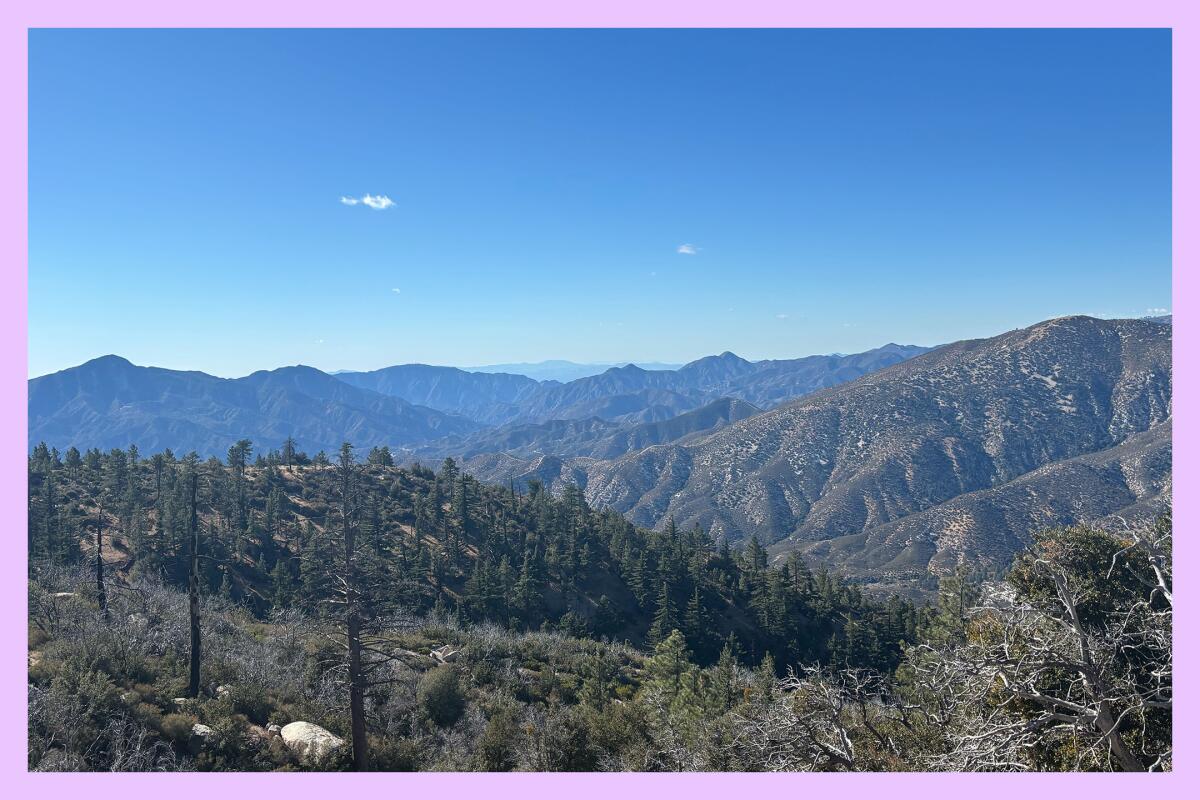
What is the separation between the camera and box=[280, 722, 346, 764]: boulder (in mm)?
12867

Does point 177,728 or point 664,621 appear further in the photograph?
point 664,621

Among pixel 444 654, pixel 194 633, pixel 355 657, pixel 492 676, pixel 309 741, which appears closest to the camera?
pixel 355 657

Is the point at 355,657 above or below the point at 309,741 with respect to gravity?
above

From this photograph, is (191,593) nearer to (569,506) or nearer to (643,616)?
(643,616)

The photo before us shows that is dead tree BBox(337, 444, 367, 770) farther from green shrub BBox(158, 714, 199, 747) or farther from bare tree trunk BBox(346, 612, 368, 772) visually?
green shrub BBox(158, 714, 199, 747)

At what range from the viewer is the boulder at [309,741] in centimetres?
1287

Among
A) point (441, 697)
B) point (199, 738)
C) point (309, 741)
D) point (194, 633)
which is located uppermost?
point (194, 633)

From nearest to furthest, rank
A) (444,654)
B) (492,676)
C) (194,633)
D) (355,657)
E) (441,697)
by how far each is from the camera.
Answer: (355,657), (194,633), (441,697), (492,676), (444,654)

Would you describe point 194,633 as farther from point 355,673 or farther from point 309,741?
point 355,673

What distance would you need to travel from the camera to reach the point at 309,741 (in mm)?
13469

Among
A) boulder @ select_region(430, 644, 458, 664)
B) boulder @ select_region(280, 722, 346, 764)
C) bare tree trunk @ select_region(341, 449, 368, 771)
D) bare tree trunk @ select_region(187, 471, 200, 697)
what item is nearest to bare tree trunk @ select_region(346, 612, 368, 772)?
bare tree trunk @ select_region(341, 449, 368, 771)

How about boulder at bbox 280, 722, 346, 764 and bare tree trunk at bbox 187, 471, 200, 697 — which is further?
bare tree trunk at bbox 187, 471, 200, 697

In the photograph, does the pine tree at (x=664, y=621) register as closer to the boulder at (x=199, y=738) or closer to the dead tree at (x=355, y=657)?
the dead tree at (x=355, y=657)

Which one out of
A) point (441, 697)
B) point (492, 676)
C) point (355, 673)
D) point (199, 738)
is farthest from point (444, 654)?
point (355, 673)
